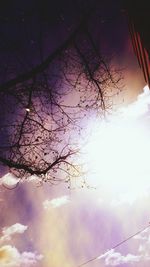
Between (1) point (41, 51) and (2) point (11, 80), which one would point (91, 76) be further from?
(2) point (11, 80)

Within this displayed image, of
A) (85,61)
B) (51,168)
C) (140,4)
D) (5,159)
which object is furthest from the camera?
(51,168)

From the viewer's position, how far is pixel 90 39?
585cm

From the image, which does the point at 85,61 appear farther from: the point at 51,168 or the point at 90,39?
the point at 51,168

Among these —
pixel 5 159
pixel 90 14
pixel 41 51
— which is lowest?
pixel 5 159

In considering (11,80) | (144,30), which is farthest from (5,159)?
(144,30)

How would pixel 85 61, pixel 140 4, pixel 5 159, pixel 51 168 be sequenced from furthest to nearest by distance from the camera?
1. pixel 51 168
2. pixel 5 159
3. pixel 85 61
4. pixel 140 4

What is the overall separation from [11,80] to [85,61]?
1530mm

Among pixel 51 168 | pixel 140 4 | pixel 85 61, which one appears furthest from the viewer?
pixel 51 168

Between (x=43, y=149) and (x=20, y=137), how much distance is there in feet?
2.15

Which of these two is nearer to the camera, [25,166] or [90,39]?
[90,39]

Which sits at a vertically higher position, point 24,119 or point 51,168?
point 24,119

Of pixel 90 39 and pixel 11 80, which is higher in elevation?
pixel 90 39

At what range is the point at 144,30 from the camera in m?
5.93

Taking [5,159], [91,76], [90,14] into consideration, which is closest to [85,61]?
[91,76]
